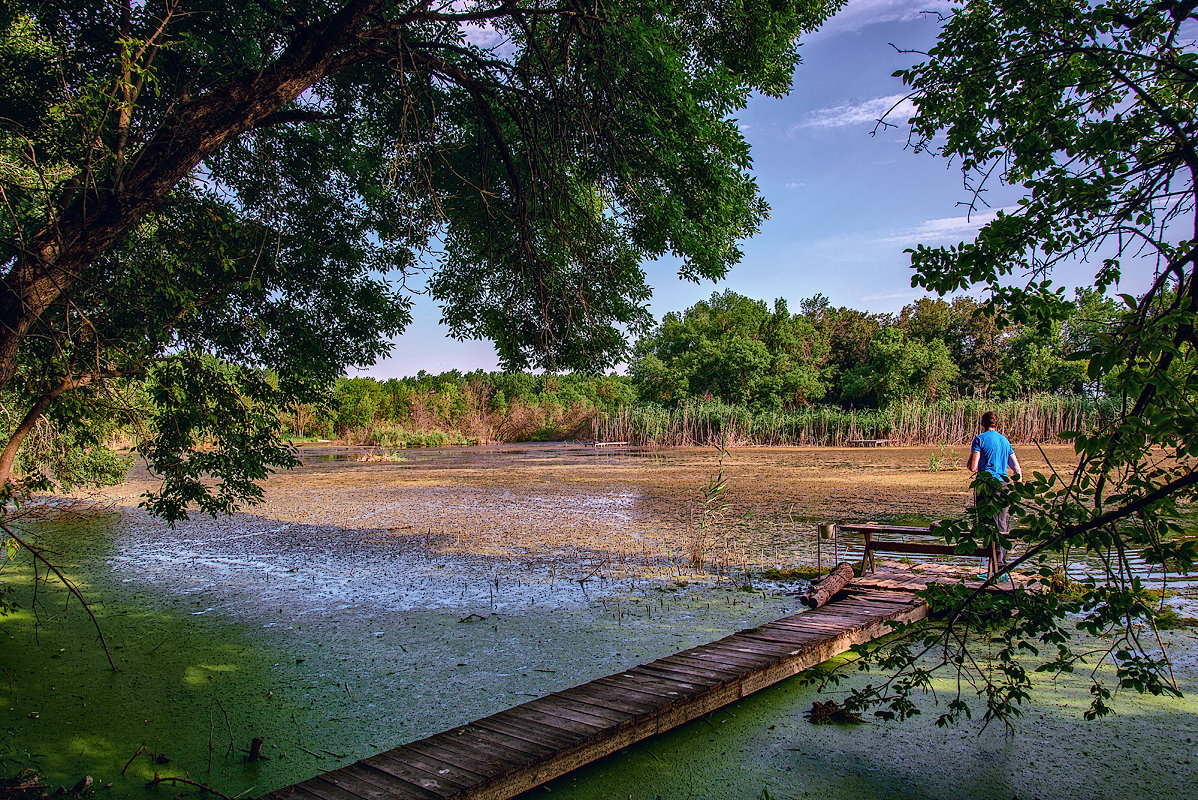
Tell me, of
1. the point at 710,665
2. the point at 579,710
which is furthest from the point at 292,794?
the point at 710,665

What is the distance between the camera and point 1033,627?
5.86ft

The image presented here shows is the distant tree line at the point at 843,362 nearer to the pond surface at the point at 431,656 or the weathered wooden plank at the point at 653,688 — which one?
the pond surface at the point at 431,656

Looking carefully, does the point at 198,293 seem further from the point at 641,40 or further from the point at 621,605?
the point at 621,605

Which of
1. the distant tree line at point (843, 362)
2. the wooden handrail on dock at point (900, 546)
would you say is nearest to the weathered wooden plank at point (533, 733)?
the wooden handrail on dock at point (900, 546)

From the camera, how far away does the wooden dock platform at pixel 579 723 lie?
2.30 m

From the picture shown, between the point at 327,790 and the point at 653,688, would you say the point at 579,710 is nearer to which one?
the point at 653,688

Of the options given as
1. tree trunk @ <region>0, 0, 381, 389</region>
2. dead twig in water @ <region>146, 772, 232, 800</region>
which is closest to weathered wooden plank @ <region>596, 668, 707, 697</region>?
dead twig in water @ <region>146, 772, 232, 800</region>

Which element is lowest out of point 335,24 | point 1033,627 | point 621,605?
point 621,605

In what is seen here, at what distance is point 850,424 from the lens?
25.8 meters

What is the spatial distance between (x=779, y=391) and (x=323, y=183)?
29.8m

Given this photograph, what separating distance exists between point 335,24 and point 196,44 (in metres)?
2.10

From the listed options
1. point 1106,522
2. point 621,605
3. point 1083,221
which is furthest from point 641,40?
point 621,605

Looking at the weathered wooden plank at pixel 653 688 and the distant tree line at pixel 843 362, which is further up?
the distant tree line at pixel 843 362

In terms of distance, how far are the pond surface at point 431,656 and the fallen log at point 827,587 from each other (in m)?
0.25
